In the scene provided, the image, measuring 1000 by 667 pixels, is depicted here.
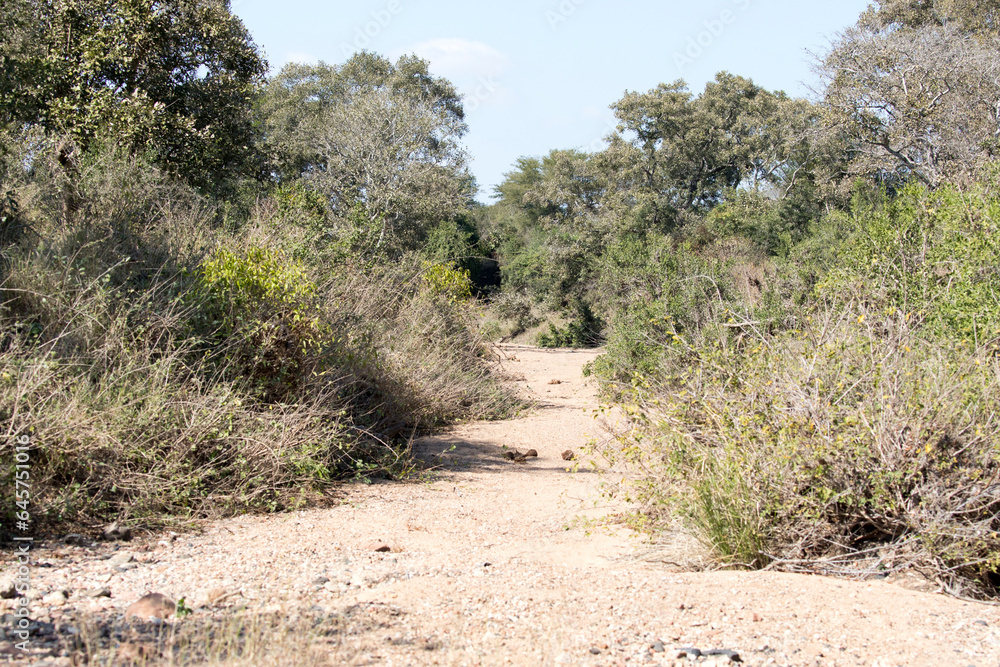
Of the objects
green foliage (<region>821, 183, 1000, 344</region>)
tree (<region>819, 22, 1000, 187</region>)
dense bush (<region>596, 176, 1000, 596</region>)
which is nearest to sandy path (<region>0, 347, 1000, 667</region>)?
dense bush (<region>596, 176, 1000, 596</region>)

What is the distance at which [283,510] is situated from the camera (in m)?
5.78

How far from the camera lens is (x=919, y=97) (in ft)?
52.6

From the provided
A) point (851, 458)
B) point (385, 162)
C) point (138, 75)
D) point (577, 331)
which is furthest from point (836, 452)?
point (577, 331)

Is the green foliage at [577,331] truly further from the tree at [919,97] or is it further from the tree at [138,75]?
the tree at [138,75]

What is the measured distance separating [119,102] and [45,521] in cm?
803

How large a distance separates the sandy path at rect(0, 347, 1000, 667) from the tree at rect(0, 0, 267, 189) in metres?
7.41

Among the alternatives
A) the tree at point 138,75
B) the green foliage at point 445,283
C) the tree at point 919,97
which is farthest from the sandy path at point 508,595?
the tree at point 919,97

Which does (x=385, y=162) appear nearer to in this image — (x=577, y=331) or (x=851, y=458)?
(x=577, y=331)

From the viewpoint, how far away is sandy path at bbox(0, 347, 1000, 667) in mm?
3246

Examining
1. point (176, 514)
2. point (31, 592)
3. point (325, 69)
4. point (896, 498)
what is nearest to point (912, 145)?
point (896, 498)

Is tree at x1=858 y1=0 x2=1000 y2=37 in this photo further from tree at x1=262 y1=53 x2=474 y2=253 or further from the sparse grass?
the sparse grass

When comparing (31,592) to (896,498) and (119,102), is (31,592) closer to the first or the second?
(896,498)

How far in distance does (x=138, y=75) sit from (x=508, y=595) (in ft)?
34.1

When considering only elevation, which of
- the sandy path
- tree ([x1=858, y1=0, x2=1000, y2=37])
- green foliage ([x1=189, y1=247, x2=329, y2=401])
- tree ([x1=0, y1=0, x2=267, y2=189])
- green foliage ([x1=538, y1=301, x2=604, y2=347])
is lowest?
the sandy path
